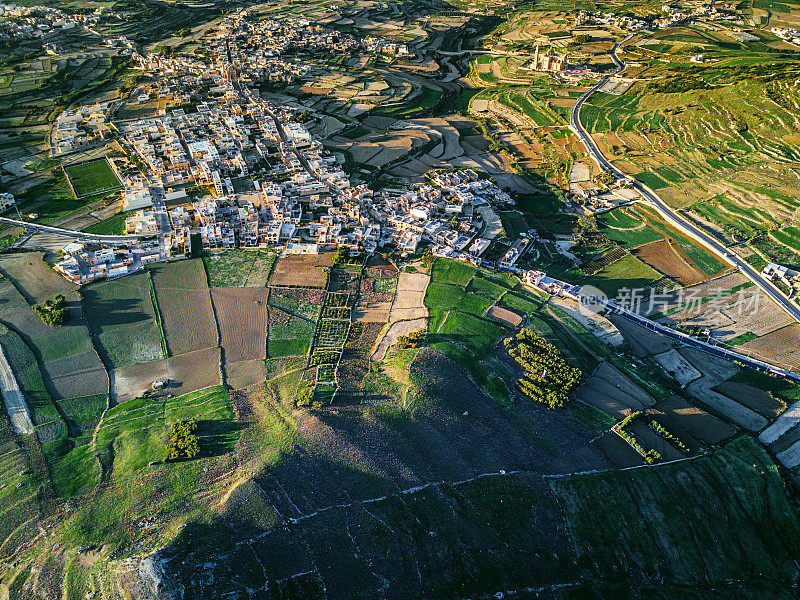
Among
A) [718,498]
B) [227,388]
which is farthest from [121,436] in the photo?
[718,498]

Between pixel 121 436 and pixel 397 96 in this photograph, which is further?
pixel 397 96

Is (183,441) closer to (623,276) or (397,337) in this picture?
(397,337)

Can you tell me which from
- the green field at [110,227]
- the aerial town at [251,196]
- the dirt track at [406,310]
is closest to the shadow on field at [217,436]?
the dirt track at [406,310]

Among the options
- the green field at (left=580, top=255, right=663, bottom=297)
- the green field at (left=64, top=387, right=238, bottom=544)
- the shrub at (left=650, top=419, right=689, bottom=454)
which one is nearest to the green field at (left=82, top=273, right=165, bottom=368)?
the green field at (left=64, top=387, right=238, bottom=544)

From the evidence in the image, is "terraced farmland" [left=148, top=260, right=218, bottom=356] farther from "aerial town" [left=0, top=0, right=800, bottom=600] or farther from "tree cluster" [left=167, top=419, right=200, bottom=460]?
"tree cluster" [left=167, top=419, right=200, bottom=460]

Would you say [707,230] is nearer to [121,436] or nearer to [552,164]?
[552,164]

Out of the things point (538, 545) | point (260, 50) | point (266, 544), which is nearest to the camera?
point (266, 544)
